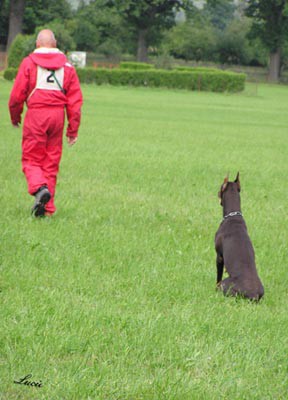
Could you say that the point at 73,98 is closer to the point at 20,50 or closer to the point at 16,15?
the point at 20,50

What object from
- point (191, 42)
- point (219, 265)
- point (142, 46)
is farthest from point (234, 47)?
point (219, 265)

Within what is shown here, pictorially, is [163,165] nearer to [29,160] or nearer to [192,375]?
[29,160]

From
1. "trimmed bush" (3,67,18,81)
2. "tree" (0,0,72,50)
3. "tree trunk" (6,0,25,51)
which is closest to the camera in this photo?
"trimmed bush" (3,67,18,81)

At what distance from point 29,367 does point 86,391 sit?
44 centimetres

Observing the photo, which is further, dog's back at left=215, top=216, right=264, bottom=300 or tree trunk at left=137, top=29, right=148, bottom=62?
tree trunk at left=137, top=29, right=148, bottom=62

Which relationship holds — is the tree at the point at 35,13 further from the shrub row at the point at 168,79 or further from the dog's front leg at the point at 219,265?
the dog's front leg at the point at 219,265

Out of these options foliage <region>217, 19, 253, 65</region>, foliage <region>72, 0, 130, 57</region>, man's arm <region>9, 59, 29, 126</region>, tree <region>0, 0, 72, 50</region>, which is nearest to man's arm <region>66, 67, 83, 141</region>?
man's arm <region>9, 59, 29, 126</region>

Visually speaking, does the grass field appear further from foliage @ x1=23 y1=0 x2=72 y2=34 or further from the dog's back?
foliage @ x1=23 y1=0 x2=72 y2=34

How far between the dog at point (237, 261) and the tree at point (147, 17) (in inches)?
3087

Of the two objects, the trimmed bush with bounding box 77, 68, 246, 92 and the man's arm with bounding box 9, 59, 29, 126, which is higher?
the man's arm with bounding box 9, 59, 29, 126

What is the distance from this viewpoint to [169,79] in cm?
5503

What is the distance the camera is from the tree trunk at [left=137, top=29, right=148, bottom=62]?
8819cm

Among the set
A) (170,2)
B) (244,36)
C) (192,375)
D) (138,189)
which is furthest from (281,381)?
(244,36)

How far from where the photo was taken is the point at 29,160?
9.12 metres
